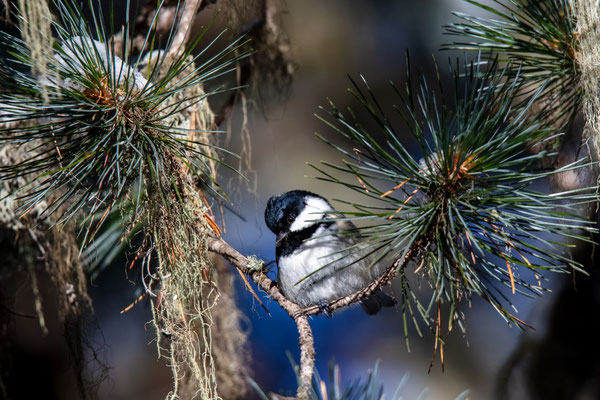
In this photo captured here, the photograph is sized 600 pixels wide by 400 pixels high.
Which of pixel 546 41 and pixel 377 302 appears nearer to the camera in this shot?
pixel 546 41

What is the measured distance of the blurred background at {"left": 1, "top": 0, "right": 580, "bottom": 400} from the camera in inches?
66.7

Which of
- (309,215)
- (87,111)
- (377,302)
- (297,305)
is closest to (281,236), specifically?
(309,215)

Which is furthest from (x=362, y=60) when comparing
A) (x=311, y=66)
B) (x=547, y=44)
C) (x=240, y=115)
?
(x=547, y=44)

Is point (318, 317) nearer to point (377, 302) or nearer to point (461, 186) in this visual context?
point (377, 302)

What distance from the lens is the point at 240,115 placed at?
1794 mm

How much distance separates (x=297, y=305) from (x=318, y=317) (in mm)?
826

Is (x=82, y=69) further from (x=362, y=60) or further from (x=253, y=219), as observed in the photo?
(x=362, y=60)

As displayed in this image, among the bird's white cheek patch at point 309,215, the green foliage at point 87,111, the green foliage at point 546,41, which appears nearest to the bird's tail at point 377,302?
the bird's white cheek patch at point 309,215

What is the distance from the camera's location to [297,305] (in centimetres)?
91

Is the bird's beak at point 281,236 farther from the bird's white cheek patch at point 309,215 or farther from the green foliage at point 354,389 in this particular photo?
the green foliage at point 354,389

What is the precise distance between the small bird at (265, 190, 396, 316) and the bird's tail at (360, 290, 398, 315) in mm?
123

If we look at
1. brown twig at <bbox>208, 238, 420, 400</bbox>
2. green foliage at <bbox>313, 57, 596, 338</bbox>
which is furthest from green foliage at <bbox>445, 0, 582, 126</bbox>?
brown twig at <bbox>208, 238, 420, 400</bbox>

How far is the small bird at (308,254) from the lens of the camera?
1.11 metres

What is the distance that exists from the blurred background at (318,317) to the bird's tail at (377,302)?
1.30ft
